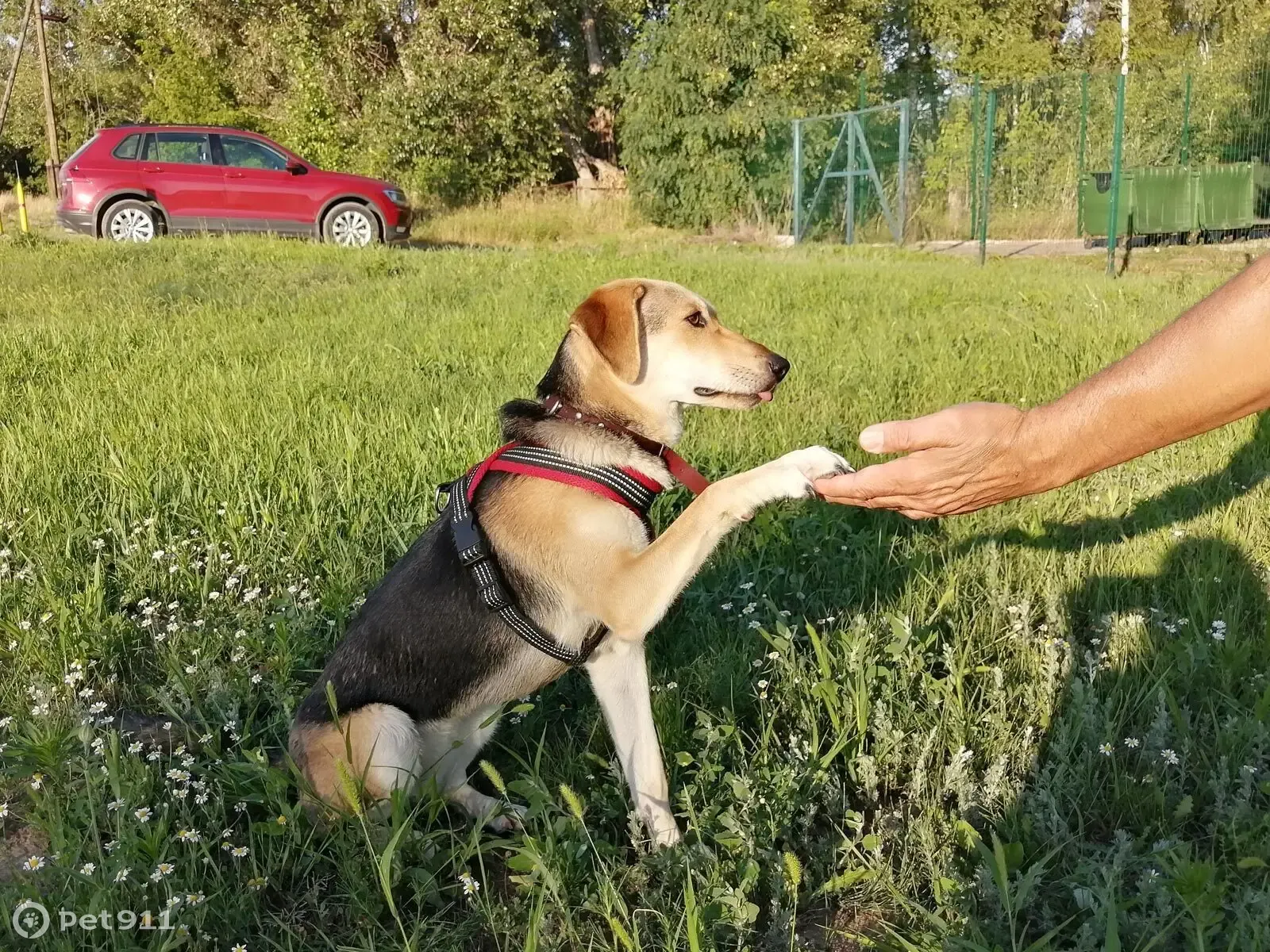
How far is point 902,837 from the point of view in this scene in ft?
7.11

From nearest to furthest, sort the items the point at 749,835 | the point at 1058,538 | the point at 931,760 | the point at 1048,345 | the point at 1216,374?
the point at 1216,374
the point at 749,835
the point at 931,760
the point at 1058,538
the point at 1048,345

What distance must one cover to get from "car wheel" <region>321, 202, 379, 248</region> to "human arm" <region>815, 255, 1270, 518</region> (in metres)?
15.6

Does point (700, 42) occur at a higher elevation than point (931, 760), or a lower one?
higher

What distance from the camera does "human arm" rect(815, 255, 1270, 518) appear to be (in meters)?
1.85

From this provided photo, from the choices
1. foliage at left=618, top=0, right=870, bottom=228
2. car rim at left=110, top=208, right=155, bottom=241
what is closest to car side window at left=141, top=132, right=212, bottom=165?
car rim at left=110, top=208, right=155, bottom=241

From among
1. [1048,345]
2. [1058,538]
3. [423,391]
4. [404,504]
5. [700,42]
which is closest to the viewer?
[1058,538]

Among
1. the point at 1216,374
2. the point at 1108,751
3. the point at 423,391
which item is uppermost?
the point at 1216,374

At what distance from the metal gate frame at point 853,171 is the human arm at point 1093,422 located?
51.5ft

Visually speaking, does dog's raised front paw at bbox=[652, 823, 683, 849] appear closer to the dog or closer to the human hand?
the dog

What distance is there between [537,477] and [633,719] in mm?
697

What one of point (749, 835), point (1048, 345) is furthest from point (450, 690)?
point (1048, 345)

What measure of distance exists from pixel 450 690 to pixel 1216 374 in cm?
194

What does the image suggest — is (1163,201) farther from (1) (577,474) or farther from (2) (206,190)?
(2) (206,190)

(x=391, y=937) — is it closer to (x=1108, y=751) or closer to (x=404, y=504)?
(x=1108, y=751)
